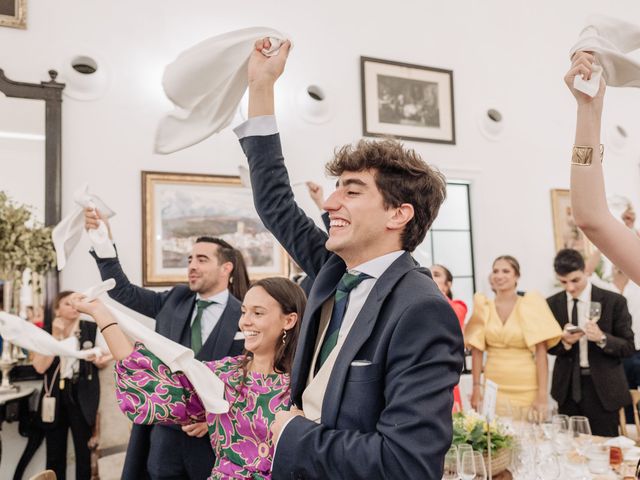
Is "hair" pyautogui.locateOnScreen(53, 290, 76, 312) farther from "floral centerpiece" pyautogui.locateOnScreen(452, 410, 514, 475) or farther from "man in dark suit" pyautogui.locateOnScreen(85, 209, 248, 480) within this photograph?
"floral centerpiece" pyautogui.locateOnScreen(452, 410, 514, 475)

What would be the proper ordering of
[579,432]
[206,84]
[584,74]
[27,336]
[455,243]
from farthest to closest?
[455,243] < [27,336] < [579,432] < [206,84] < [584,74]

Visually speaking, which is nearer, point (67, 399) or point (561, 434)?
point (561, 434)

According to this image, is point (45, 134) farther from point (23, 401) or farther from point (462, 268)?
point (462, 268)

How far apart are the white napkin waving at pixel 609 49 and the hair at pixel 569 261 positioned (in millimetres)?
2556

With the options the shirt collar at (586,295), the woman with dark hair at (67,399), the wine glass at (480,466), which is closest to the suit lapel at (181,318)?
the woman with dark hair at (67,399)

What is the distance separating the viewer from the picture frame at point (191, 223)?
421 cm

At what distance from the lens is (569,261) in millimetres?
3631

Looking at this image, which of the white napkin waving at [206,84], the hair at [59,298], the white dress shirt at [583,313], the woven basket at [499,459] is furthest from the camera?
the hair at [59,298]

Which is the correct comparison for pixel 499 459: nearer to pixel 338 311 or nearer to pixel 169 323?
pixel 338 311

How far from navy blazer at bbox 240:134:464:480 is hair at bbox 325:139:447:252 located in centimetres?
15

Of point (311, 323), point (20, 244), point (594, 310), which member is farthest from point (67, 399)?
point (594, 310)

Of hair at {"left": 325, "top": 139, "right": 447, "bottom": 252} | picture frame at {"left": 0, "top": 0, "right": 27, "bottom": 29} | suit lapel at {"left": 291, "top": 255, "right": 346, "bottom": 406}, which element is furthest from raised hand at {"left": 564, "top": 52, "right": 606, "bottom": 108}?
picture frame at {"left": 0, "top": 0, "right": 27, "bottom": 29}

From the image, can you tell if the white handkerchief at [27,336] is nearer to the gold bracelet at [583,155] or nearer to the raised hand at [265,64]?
the raised hand at [265,64]

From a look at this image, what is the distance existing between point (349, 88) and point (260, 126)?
12.5 feet
